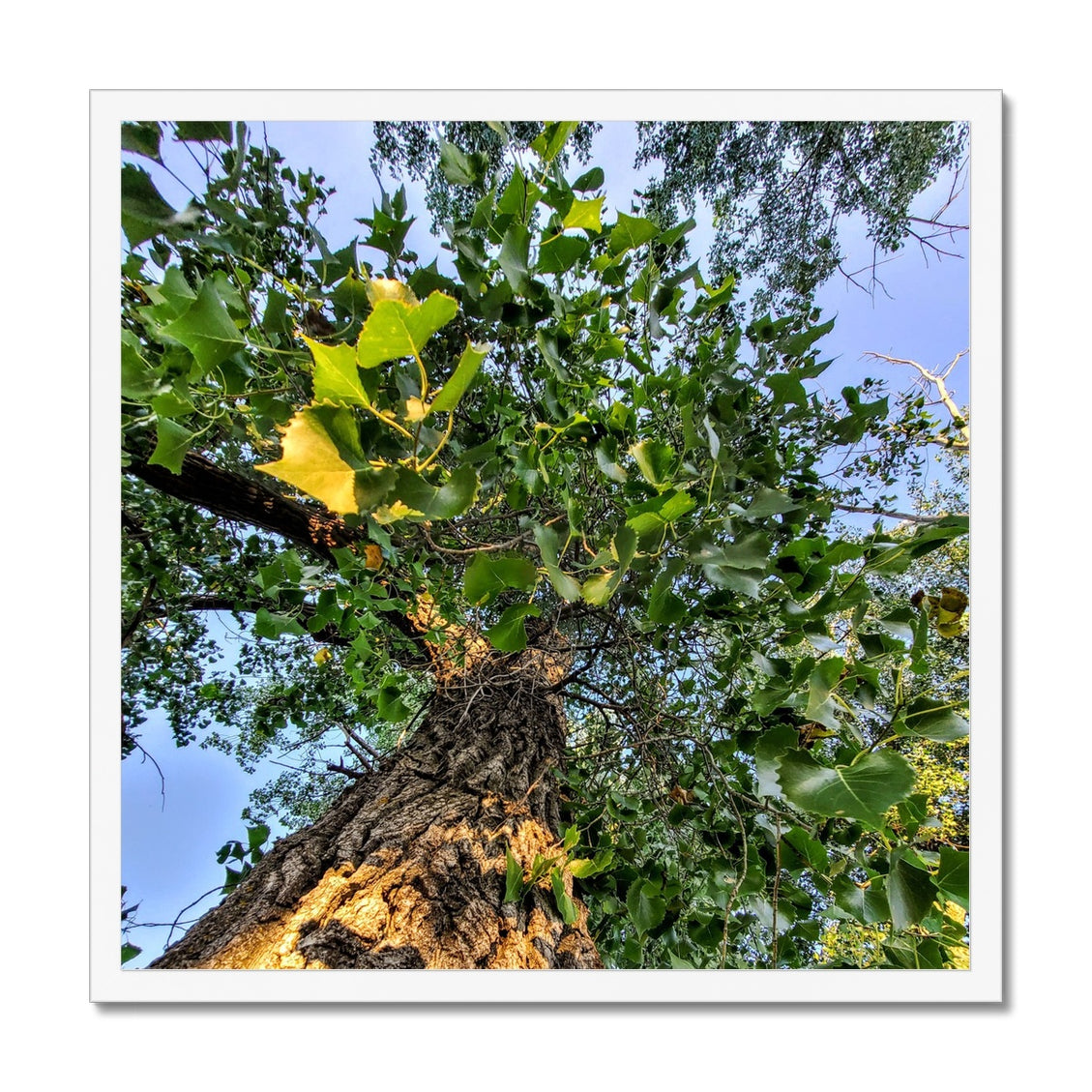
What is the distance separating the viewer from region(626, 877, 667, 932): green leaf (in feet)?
2.38

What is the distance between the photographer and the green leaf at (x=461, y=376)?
0.32 metres

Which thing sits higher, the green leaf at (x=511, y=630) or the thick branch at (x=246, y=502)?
the thick branch at (x=246, y=502)

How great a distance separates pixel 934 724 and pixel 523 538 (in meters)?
0.49

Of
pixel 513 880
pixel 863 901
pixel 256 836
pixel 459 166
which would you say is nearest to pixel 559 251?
pixel 459 166

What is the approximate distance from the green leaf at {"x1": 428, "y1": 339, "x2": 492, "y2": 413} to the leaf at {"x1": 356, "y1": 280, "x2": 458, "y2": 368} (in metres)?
0.02

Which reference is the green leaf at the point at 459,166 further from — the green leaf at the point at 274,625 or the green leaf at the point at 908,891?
the green leaf at the point at 908,891

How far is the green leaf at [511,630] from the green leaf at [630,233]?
414mm

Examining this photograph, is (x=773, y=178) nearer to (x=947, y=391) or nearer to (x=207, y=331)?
(x=947, y=391)

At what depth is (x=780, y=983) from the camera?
0.70m

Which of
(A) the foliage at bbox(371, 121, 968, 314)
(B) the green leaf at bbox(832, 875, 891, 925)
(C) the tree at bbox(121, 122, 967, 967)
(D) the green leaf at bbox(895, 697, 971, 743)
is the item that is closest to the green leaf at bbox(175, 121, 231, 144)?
(C) the tree at bbox(121, 122, 967, 967)

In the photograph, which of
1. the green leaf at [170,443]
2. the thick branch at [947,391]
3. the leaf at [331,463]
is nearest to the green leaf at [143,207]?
the green leaf at [170,443]

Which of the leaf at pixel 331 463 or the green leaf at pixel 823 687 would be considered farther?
Result: the green leaf at pixel 823 687

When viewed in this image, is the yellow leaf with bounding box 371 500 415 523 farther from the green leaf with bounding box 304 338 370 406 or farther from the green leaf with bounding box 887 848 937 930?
the green leaf with bounding box 887 848 937 930
